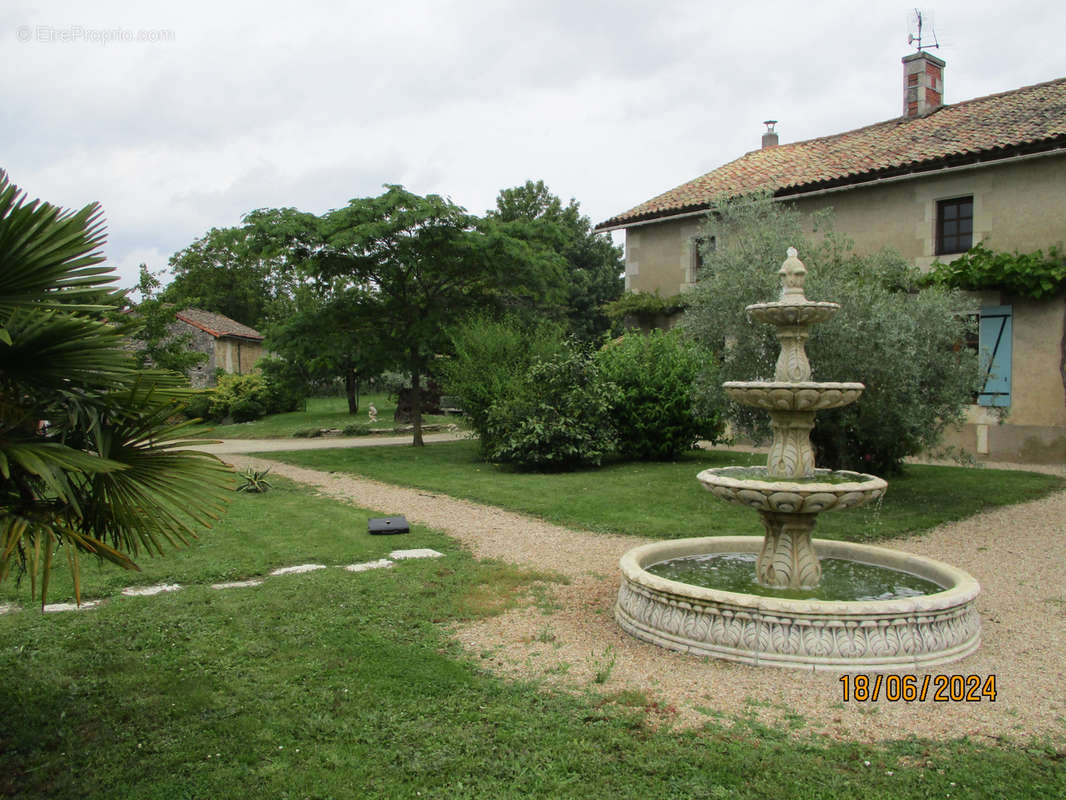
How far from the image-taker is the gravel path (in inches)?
172

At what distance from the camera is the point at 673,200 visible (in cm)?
2036

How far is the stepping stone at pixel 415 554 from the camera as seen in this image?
A: 26.7 feet

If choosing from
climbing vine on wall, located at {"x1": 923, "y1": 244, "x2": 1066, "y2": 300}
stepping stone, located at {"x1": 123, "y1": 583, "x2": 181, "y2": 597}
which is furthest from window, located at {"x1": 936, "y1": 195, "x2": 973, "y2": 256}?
stepping stone, located at {"x1": 123, "y1": 583, "x2": 181, "y2": 597}

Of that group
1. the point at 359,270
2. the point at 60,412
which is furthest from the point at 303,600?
the point at 359,270

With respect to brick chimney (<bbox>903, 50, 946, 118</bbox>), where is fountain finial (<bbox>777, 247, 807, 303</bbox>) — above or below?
below

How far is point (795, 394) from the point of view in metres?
5.81

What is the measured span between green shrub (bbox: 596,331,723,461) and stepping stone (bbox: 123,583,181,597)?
9635 mm

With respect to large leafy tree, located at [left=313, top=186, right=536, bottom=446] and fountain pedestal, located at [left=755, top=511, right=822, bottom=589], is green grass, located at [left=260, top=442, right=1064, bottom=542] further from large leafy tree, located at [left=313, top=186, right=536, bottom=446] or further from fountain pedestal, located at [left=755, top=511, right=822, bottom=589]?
fountain pedestal, located at [left=755, top=511, right=822, bottom=589]

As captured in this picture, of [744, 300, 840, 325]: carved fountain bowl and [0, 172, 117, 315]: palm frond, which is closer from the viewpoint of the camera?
[0, 172, 117, 315]: palm frond

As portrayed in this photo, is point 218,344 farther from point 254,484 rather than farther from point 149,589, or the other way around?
Result: point 149,589

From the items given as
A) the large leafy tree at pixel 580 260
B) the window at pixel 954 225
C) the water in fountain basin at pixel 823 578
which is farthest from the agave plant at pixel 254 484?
the large leafy tree at pixel 580 260

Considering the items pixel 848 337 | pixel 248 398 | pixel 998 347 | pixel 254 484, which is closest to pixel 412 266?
pixel 254 484

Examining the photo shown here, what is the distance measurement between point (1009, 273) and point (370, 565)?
12754mm

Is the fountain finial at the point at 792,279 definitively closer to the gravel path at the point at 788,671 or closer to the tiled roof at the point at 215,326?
the gravel path at the point at 788,671
